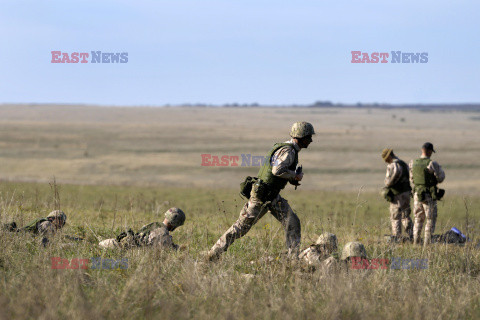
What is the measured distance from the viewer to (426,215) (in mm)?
10523

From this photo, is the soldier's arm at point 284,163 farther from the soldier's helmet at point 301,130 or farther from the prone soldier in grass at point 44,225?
the prone soldier in grass at point 44,225

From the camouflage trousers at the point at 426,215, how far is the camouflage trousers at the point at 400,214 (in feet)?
1.32

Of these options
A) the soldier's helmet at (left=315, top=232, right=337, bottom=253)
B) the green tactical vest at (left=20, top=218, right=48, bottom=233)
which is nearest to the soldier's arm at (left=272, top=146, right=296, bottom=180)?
the soldier's helmet at (left=315, top=232, right=337, bottom=253)

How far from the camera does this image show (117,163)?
119 ft

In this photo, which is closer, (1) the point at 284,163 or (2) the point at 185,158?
(1) the point at 284,163

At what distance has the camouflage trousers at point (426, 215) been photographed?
10.3 m

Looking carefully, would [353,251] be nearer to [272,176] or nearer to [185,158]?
[272,176]

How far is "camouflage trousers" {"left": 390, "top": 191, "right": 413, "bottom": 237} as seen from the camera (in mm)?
11102

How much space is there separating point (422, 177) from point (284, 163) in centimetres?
399

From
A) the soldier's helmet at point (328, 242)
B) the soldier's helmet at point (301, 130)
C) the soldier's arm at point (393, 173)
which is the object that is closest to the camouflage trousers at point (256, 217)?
the soldier's helmet at point (328, 242)

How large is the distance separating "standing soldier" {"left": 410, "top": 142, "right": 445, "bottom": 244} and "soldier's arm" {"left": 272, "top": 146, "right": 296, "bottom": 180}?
3.85 m

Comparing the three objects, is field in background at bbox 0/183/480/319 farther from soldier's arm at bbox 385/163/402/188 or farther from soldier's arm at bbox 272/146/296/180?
soldier's arm at bbox 385/163/402/188

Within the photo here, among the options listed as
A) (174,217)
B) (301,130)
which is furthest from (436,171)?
(174,217)

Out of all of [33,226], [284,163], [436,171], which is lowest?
[33,226]
